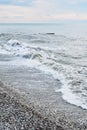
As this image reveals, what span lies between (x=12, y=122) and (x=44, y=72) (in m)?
8.05

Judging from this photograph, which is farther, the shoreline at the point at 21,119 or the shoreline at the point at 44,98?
the shoreline at the point at 44,98

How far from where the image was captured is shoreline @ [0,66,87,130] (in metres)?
7.15

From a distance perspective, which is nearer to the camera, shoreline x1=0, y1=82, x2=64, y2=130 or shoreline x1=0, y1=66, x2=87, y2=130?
shoreline x1=0, y1=82, x2=64, y2=130

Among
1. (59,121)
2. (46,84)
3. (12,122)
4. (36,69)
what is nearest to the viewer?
(12,122)

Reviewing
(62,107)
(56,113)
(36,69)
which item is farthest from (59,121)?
(36,69)

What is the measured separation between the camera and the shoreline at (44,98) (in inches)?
281

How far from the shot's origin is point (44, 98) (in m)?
9.41

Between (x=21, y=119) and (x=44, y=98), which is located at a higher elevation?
(x=21, y=119)

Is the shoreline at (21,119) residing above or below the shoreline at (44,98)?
above

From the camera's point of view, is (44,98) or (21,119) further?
(44,98)

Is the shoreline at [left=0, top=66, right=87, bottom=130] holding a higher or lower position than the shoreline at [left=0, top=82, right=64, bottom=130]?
lower

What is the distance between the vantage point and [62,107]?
8.54 metres

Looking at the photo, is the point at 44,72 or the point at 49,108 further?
the point at 44,72

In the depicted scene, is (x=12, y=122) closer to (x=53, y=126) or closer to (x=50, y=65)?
(x=53, y=126)
